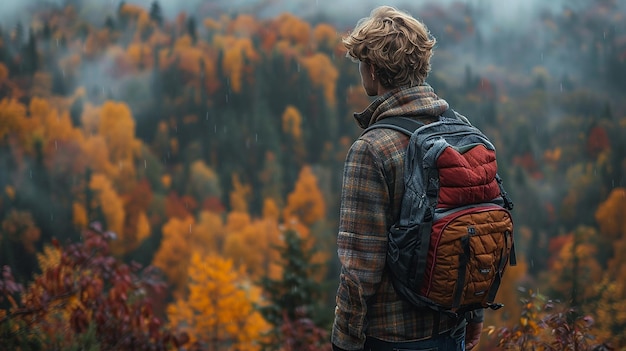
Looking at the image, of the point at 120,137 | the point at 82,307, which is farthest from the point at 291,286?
the point at 120,137

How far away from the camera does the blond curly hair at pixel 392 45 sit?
5.77 feet

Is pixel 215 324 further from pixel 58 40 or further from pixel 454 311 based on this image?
pixel 58 40

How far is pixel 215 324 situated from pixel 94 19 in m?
27.8

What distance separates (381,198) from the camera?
1703 mm

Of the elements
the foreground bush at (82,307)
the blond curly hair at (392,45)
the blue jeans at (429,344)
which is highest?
the blond curly hair at (392,45)

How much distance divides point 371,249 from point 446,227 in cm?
21

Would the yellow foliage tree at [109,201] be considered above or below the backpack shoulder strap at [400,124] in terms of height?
below

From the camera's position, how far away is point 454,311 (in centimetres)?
175

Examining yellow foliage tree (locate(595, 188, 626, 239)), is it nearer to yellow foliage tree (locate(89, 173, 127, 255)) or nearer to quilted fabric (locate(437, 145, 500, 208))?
yellow foliage tree (locate(89, 173, 127, 255))

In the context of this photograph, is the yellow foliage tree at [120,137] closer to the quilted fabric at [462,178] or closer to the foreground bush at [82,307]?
the foreground bush at [82,307]

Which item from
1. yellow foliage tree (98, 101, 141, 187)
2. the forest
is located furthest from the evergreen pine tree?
yellow foliage tree (98, 101, 141, 187)

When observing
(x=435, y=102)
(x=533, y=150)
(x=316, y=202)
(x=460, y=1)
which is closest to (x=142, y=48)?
(x=316, y=202)

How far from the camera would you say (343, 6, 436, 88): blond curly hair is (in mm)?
1760

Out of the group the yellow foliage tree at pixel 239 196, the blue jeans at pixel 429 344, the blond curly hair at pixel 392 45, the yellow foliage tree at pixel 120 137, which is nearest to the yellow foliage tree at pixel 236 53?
the yellow foliage tree at pixel 120 137
